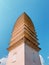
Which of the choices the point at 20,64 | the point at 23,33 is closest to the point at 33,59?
the point at 20,64

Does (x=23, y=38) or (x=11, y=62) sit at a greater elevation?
(x=23, y=38)

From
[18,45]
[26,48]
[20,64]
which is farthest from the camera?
[18,45]

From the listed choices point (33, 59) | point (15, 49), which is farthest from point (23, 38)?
point (33, 59)

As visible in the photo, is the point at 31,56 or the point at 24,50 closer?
the point at 24,50

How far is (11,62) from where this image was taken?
16.6 m

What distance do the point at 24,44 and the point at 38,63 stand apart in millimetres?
3665

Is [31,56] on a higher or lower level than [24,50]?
lower

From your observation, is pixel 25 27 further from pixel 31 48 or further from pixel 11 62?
pixel 11 62

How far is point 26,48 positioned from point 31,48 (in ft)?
4.43

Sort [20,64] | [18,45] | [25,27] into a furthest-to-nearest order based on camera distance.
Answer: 1. [25,27]
2. [18,45]
3. [20,64]

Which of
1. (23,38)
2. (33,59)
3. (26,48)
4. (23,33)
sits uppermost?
(23,33)

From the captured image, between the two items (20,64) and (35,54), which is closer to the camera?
(20,64)

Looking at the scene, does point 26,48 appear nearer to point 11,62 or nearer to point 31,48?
point 31,48

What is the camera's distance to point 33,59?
53.7 feet
